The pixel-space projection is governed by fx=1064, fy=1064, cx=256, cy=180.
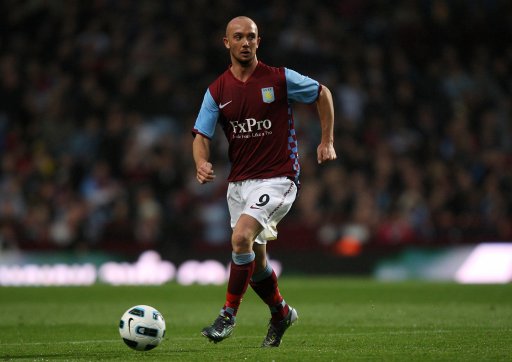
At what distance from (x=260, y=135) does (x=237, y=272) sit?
104 centimetres

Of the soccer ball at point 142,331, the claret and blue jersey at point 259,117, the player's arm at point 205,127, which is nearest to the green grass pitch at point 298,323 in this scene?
the soccer ball at point 142,331

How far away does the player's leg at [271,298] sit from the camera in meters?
7.91

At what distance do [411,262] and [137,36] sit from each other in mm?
7381

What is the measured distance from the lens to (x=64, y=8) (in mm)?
22016

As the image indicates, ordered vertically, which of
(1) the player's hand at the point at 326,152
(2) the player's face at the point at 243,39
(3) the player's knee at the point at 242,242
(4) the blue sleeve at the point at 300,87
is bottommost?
(3) the player's knee at the point at 242,242

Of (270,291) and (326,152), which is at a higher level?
(326,152)

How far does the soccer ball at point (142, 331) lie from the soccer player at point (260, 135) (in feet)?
2.10

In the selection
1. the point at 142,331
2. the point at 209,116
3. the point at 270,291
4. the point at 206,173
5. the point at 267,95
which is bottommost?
the point at 142,331

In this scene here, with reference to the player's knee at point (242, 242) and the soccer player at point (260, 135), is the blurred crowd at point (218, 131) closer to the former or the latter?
the soccer player at point (260, 135)

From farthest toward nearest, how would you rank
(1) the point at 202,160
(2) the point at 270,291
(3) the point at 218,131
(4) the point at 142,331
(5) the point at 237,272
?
1. (3) the point at 218,131
2. (2) the point at 270,291
3. (1) the point at 202,160
4. (5) the point at 237,272
5. (4) the point at 142,331

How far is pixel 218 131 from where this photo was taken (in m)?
19.3

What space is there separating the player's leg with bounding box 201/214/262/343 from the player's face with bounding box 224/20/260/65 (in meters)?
1.20

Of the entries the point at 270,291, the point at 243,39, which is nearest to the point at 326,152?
the point at 243,39

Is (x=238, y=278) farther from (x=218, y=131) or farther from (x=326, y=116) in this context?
(x=218, y=131)
